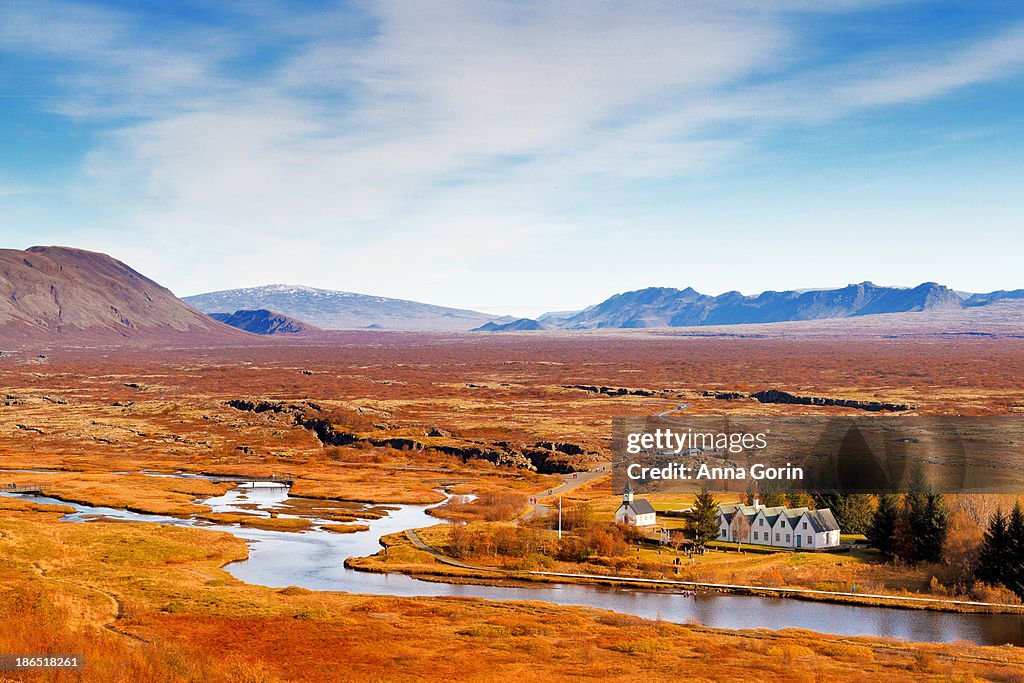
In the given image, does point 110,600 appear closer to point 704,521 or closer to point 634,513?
point 634,513

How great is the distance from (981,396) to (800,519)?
5748 inches

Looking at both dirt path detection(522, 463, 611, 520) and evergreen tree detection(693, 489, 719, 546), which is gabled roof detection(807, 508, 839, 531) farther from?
dirt path detection(522, 463, 611, 520)

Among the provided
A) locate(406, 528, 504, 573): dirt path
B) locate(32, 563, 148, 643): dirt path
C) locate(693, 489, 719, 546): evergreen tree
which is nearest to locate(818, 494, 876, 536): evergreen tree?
locate(693, 489, 719, 546): evergreen tree

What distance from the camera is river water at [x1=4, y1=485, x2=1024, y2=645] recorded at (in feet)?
178

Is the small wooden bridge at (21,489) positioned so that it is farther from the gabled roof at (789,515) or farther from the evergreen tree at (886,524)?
the evergreen tree at (886,524)

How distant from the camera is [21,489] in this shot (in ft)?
Result: 340

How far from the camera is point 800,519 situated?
2911 inches

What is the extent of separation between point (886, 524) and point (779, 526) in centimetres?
845

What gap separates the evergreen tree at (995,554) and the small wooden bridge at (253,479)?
261 ft

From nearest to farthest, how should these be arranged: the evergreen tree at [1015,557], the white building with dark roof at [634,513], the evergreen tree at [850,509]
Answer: the evergreen tree at [1015,557] → the evergreen tree at [850,509] → the white building with dark roof at [634,513]

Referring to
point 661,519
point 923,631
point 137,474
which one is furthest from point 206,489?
point 923,631

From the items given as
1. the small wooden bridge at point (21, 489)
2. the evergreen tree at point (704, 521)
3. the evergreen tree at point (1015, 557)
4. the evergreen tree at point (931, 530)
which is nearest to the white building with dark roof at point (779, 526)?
the evergreen tree at point (704, 521)

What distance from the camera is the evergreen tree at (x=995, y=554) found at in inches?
2367

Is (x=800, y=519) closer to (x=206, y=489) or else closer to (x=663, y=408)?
(x=206, y=489)
